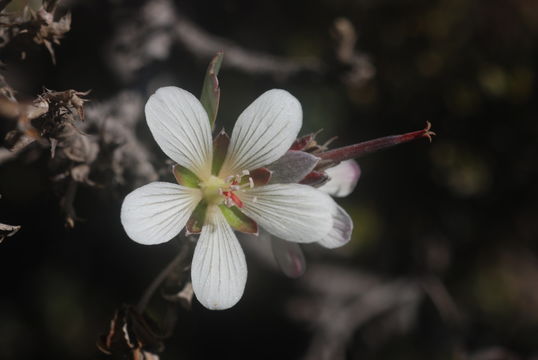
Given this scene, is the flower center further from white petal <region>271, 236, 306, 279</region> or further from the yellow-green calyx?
white petal <region>271, 236, 306, 279</region>

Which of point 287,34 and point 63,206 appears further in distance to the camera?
point 287,34

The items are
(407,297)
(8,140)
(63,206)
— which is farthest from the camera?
(407,297)

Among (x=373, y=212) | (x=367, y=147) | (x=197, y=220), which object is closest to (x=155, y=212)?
(x=197, y=220)

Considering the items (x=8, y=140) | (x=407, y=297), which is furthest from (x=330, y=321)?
(x=8, y=140)

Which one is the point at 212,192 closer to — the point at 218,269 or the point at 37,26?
the point at 218,269

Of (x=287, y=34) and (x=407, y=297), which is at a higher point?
(x=287, y=34)

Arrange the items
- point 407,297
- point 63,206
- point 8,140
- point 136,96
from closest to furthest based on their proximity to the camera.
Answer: point 8,140 → point 63,206 → point 136,96 → point 407,297

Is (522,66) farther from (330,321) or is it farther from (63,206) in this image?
(63,206)
